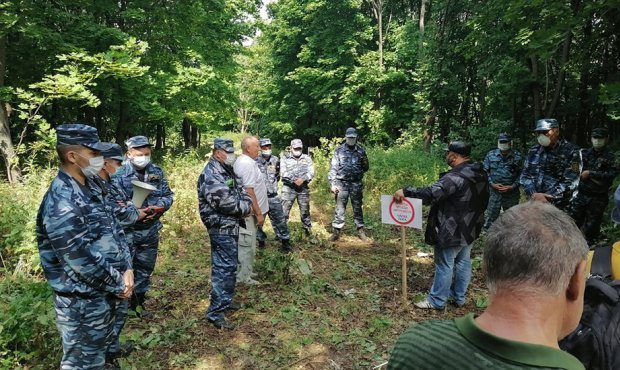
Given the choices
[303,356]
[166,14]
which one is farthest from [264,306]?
[166,14]

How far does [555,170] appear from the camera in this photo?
18.0 feet

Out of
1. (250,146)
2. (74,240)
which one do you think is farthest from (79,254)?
(250,146)

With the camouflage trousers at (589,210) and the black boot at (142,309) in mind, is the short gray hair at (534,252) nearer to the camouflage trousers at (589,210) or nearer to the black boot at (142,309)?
the black boot at (142,309)

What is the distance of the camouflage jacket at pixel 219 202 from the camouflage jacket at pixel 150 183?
590 millimetres

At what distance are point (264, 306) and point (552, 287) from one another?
13.7ft

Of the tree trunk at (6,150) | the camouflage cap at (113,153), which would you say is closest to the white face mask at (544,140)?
the camouflage cap at (113,153)

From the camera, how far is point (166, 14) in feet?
39.4

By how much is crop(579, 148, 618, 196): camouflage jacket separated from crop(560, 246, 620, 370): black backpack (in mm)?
4968

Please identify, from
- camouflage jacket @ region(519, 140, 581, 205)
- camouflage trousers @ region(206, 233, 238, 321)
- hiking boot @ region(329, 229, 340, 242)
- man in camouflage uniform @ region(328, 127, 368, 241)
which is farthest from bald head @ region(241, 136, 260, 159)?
camouflage jacket @ region(519, 140, 581, 205)

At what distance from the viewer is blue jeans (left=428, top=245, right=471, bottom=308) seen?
15.0ft

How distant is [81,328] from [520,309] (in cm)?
276

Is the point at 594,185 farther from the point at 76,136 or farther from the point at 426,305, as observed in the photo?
the point at 76,136

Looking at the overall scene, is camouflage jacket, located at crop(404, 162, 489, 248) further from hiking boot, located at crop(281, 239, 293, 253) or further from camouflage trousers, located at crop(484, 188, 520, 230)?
camouflage trousers, located at crop(484, 188, 520, 230)

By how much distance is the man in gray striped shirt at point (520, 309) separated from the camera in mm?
994
